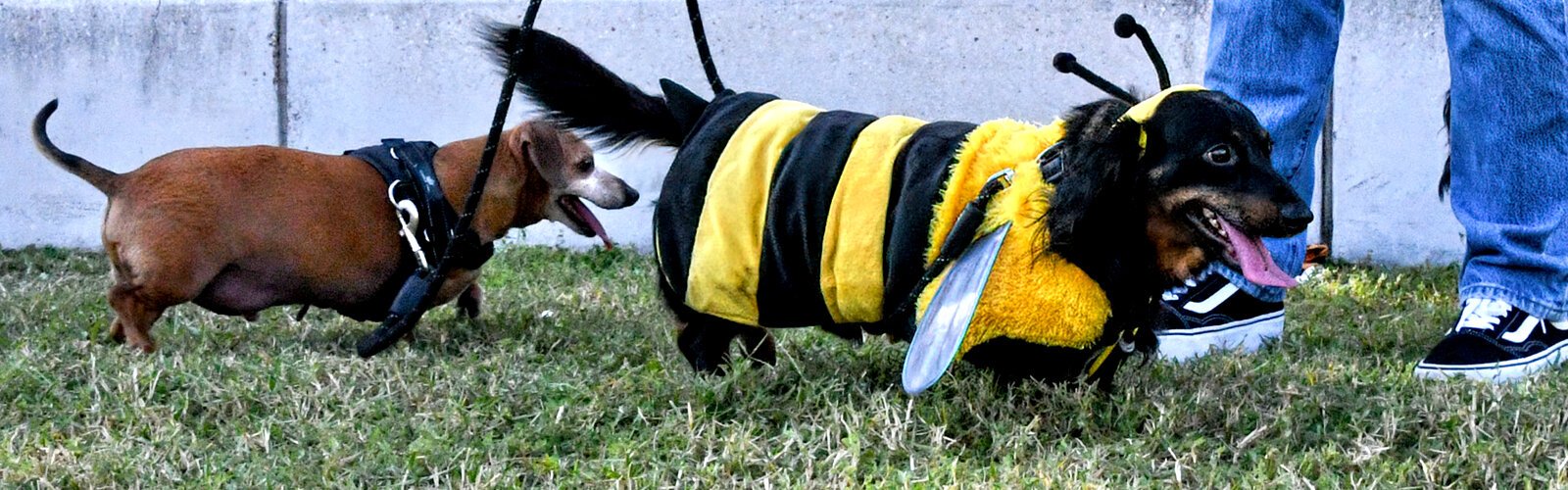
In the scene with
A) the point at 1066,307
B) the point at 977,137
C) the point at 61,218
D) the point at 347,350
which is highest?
the point at 977,137

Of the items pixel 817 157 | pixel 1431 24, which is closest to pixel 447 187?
pixel 817 157

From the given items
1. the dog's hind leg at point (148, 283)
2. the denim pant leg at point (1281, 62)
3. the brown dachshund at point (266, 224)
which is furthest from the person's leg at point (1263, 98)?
the dog's hind leg at point (148, 283)

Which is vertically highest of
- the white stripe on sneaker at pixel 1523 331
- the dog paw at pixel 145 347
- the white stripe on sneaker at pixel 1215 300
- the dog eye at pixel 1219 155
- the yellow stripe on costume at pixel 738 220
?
the dog eye at pixel 1219 155

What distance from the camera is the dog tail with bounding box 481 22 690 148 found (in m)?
2.87

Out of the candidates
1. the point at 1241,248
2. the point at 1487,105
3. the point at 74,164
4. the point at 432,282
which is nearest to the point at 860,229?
the point at 1241,248

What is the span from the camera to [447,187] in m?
3.41

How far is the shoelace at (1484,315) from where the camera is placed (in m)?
2.87

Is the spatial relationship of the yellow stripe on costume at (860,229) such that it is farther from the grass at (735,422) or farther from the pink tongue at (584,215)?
the pink tongue at (584,215)

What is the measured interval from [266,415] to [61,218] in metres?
3.04

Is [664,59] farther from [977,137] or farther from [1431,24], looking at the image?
[977,137]

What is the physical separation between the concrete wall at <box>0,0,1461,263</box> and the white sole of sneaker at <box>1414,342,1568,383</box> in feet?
6.14

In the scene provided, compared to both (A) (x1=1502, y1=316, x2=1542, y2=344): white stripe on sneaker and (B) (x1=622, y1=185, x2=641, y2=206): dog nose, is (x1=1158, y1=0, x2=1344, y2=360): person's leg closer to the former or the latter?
(A) (x1=1502, y1=316, x2=1542, y2=344): white stripe on sneaker

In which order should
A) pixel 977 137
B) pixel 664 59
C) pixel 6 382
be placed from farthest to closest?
1. pixel 664 59
2. pixel 6 382
3. pixel 977 137

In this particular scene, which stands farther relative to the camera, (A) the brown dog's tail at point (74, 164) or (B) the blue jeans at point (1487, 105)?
(A) the brown dog's tail at point (74, 164)
